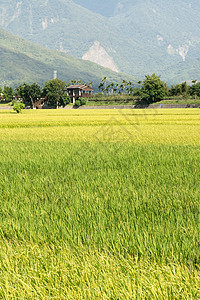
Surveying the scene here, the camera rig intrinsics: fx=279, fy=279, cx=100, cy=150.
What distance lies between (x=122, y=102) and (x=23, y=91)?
28.5 m

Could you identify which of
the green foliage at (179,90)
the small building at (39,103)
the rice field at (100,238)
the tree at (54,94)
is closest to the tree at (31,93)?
the small building at (39,103)

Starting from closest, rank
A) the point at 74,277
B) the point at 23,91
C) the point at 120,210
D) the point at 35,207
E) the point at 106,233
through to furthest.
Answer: the point at 74,277
the point at 106,233
the point at 120,210
the point at 35,207
the point at 23,91

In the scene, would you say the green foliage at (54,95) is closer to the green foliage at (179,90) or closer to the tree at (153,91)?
the tree at (153,91)

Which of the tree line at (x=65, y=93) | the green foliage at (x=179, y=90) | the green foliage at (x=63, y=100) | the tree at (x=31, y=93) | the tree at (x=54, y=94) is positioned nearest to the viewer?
the tree line at (x=65, y=93)

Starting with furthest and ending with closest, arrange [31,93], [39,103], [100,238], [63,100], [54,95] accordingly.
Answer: [39,103]
[31,93]
[63,100]
[54,95]
[100,238]

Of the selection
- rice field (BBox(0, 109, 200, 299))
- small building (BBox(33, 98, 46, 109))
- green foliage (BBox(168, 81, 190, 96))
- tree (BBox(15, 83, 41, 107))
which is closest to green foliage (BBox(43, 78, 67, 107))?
tree (BBox(15, 83, 41, 107))

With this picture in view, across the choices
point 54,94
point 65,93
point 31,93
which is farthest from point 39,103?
point 65,93

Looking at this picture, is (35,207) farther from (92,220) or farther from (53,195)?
(92,220)

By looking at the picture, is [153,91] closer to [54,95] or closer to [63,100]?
[63,100]

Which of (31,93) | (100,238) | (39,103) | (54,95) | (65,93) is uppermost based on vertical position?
(31,93)

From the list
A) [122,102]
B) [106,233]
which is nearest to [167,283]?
[106,233]

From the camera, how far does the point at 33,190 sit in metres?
3.79

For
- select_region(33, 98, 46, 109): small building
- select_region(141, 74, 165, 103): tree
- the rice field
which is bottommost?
the rice field

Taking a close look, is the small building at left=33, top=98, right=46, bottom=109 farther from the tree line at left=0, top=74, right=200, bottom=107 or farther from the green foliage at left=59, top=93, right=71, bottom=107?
the green foliage at left=59, top=93, right=71, bottom=107
